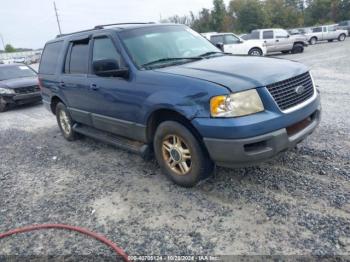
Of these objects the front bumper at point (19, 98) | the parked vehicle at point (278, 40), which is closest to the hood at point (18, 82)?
the front bumper at point (19, 98)

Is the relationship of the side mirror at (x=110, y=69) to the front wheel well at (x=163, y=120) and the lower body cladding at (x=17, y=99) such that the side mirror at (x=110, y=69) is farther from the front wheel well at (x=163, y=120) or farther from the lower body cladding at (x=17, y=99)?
the lower body cladding at (x=17, y=99)

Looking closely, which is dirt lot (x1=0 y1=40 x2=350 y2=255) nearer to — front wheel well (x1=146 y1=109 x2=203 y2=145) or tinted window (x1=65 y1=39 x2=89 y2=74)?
front wheel well (x1=146 y1=109 x2=203 y2=145)

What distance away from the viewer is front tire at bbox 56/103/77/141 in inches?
240

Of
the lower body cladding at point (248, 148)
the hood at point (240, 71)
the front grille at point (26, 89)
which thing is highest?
the hood at point (240, 71)

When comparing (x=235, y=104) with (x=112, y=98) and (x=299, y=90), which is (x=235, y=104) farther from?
(x=112, y=98)

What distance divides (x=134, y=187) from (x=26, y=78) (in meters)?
8.85

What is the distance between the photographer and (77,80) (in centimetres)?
522

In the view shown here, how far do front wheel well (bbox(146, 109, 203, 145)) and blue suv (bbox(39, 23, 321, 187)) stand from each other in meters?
0.01

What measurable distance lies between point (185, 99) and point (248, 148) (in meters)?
0.82

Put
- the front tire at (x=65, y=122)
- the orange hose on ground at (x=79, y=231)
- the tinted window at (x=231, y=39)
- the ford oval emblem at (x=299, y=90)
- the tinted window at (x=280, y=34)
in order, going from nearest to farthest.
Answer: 1. the orange hose on ground at (x=79, y=231)
2. the ford oval emblem at (x=299, y=90)
3. the front tire at (x=65, y=122)
4. the tinted window at (x=231, y=39)
5. the tinted window at (x=280, y=34)

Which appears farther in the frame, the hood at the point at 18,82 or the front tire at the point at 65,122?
the hood at the point at 18,82

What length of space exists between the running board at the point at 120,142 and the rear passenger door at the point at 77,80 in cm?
17

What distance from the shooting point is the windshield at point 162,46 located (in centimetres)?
422

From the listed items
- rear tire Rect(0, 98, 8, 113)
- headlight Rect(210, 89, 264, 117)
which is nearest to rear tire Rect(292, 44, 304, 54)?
rear tire Rect(0, 98, 8, 113)
